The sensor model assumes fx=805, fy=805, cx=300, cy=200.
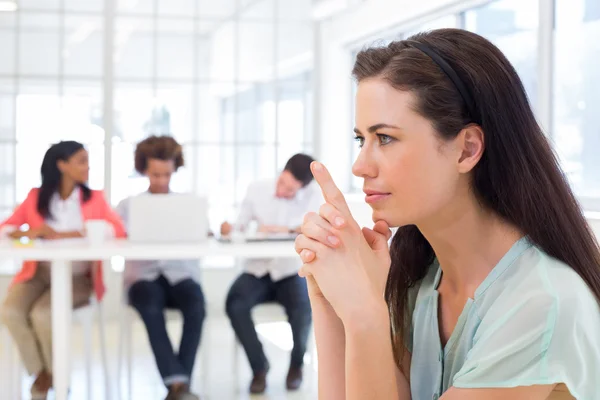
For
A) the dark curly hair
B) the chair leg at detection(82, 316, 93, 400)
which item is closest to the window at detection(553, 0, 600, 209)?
the dark curly hair

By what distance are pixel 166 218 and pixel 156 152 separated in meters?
0.51

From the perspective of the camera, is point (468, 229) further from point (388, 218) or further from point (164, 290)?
point (164, 290)

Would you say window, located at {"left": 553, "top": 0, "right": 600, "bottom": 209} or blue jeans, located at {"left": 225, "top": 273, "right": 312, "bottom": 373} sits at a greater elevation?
window, located at {"left": 553, "top": 0, "right": 600, "bottom": 209}

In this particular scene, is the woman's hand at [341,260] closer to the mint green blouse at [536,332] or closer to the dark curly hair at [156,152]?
the mint green blouse at [536,332]

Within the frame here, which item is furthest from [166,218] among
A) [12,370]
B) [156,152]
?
[12,370]

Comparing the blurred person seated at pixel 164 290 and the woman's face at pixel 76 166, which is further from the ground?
the woman's face at pixel 76 166

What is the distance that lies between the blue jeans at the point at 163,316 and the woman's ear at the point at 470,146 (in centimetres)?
322

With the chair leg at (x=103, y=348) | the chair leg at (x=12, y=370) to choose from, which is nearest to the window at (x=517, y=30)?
the chair leg at (x=103, y=348)

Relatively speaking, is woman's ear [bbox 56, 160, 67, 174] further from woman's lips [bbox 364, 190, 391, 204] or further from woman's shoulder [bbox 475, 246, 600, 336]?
woman's shoulder [bbox 475, 246, 600, 336]

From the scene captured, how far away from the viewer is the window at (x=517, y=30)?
455 centimetres

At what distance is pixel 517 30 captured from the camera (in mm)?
4754

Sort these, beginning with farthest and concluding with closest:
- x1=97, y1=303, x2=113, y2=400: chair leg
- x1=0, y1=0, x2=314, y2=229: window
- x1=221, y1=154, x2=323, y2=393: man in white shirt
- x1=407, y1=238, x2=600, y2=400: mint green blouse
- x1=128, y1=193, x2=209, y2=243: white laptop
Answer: x1=0, y1=0, x2=314, y2=229: window, x1=221, y1=154, x2=323, y2=393: man in white shirt, x1=97, y1=303, x2=113, y2=400: chair leg, x1=128, y1=193, x2=209, y2=243: white laptop, x1=407, y1=238, x2=600, y2=400: mint green blouse

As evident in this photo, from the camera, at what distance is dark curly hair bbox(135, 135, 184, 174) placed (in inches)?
175

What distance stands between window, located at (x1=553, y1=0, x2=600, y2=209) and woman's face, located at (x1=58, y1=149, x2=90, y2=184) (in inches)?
99.0
